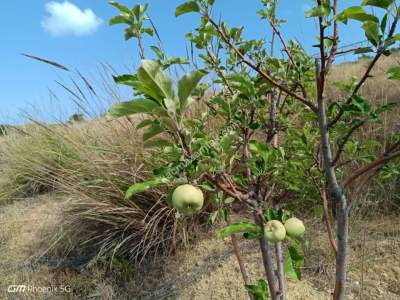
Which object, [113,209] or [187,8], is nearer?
[187,8]

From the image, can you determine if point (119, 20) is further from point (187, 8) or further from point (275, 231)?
point (275, 231)

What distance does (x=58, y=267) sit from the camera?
8.01 feet

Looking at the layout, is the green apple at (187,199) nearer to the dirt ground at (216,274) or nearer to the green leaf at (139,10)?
the green leaf at (139,10)

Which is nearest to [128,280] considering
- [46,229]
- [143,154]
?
[143,154]

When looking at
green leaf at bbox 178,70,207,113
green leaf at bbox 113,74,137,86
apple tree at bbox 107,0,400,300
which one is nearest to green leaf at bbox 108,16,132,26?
apple tree at bbox 107,0,400,300

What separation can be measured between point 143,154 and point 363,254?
1583 mm

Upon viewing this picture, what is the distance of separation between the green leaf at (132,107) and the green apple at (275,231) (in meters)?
0.37

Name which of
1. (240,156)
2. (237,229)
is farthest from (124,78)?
(240,156)

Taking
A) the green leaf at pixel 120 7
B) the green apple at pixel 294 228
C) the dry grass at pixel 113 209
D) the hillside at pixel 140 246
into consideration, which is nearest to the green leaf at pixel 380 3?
the green apple at pixel 294 228

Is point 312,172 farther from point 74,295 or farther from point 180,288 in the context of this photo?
point 74,295

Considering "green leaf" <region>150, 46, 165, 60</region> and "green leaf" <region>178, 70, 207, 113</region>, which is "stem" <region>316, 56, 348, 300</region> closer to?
"green leaf" <region>178, 70, 207, 113</region>

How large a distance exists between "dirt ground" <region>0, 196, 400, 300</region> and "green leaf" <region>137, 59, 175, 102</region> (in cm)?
143

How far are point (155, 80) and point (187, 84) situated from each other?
63 millimetres

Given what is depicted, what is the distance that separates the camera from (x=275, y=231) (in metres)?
0.77
